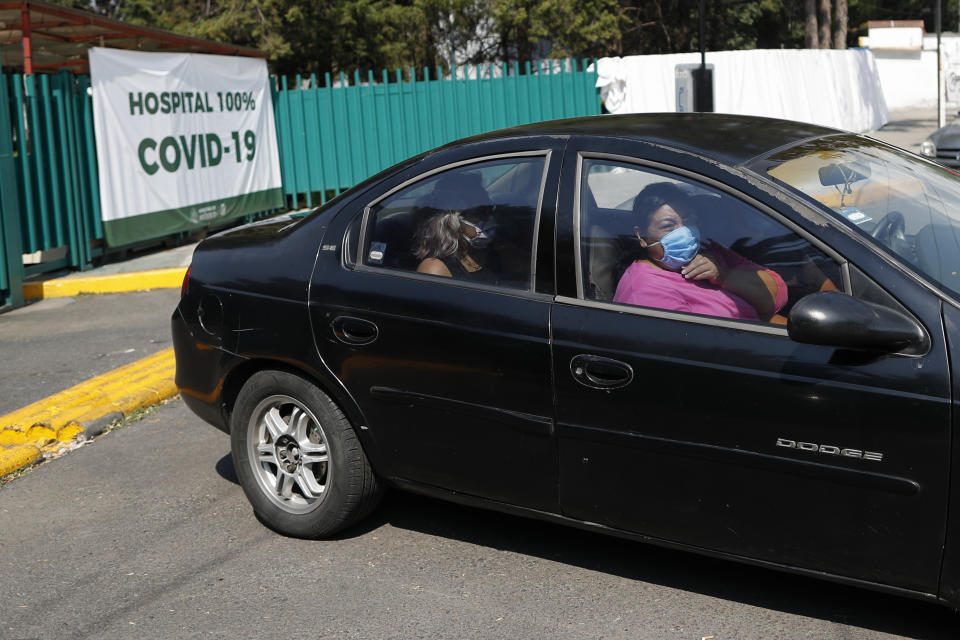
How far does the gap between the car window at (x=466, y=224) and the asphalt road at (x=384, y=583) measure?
1144 millimetres

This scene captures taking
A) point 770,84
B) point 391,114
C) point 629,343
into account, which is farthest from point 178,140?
point 770,84

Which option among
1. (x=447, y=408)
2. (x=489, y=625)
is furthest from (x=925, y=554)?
(x=447, y=408)

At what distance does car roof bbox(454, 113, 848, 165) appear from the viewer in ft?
12.5

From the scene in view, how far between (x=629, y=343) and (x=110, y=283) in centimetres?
840

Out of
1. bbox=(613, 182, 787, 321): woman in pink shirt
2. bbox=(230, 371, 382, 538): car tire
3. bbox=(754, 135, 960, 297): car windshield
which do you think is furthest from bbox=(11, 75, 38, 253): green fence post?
bbox=(754, 135, 960, 297): car windshield

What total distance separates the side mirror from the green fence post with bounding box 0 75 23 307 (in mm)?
8452

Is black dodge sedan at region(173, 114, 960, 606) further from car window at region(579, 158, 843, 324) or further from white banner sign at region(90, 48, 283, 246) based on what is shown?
white banner sign at region(90, 48, 283, 246)

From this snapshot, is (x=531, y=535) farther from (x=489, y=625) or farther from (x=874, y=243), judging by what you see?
(x=874, y=243)

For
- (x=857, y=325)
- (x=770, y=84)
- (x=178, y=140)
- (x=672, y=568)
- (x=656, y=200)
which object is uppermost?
(x=770, y=84)

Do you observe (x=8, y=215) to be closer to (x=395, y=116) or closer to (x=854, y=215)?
(x=395, y=116)

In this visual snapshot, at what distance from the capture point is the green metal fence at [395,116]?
52.9 feet

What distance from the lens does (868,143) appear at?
4.29m

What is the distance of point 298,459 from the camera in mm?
4570

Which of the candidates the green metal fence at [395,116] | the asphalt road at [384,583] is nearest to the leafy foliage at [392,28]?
the green metal fence at [395,116]
